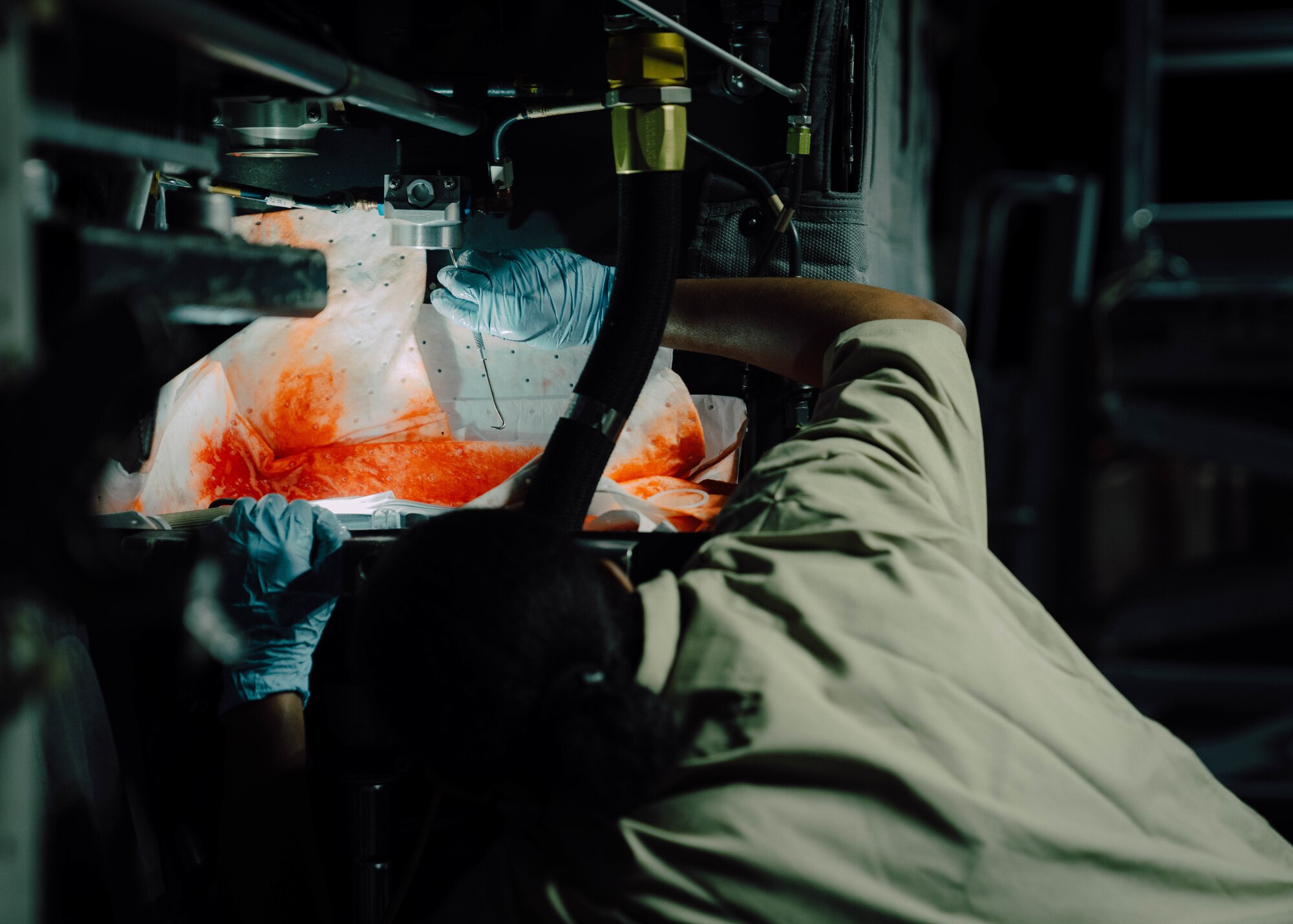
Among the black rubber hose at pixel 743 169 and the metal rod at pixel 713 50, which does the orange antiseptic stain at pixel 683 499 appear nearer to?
the black rubber hose at pixel 743 169

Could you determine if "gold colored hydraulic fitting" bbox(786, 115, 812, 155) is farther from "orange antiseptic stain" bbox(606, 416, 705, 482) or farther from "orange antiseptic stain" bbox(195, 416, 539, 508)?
"orange antiseptic stain" bbox(195, 416, 539, 508)

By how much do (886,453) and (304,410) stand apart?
116cm

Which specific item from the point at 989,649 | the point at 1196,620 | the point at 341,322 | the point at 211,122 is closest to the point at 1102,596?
the point at 1196,620

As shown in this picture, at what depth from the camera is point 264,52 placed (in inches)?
27.9

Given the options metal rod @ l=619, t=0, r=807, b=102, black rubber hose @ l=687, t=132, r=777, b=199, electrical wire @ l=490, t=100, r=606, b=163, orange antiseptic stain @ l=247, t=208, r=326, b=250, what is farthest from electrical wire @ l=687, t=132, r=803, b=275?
orange antiseptic stain @ l=247, t=208, r=326, b=250

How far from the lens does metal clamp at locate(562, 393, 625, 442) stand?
1212 millimetres

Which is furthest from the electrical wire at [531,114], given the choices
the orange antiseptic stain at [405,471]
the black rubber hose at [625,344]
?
the orange antiseptic stain at [405,471]

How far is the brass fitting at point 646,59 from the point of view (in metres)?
1.22

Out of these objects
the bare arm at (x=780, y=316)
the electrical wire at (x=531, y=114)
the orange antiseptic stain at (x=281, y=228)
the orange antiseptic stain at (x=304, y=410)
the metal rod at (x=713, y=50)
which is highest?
the metal rod at (x=713, y=50)

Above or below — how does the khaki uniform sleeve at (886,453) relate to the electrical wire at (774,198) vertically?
below

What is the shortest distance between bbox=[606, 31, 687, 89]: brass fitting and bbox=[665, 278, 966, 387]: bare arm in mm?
313

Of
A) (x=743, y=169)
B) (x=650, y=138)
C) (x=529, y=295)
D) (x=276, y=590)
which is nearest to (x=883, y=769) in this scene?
(x=276, y=590)

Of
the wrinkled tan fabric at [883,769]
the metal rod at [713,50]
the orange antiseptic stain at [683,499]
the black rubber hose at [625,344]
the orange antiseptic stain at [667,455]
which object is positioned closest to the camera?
the wrinkled tan fabric at [883,769]

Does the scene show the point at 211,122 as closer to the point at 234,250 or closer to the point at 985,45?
the point at 234,250
